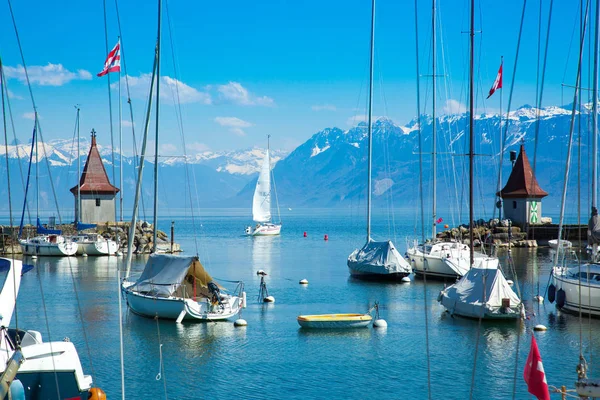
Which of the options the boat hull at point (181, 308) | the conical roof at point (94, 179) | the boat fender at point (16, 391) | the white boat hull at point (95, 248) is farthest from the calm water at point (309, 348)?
the conical roof at point (94, 179)

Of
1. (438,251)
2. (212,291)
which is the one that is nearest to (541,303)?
(438,251)

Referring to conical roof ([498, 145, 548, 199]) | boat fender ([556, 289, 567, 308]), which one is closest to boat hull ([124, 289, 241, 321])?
boat fender ([556, 289, 567, 308])

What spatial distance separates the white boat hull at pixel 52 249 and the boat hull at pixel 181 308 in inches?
1492

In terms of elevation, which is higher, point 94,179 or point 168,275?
point 94,179

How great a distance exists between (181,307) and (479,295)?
13.2 meters

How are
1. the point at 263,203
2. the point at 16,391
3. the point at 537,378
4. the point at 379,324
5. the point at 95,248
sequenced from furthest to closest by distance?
the point at 263,203 → the point at 95,248 → the point at 379,324 → the point at 16,391 → the point at 537,378

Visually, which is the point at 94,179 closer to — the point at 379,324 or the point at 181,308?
the point at 181,308

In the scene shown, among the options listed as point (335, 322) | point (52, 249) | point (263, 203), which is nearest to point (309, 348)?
point (335, 322)

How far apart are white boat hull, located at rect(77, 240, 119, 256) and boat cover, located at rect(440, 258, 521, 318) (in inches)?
1710

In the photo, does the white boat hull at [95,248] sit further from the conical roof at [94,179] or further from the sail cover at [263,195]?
the sail cover at [263,195]

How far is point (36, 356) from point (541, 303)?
2884cm

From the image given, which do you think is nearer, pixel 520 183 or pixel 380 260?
pixel 380 260

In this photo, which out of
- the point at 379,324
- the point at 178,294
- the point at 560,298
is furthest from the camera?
the point at 560,298

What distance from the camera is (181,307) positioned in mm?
33562
